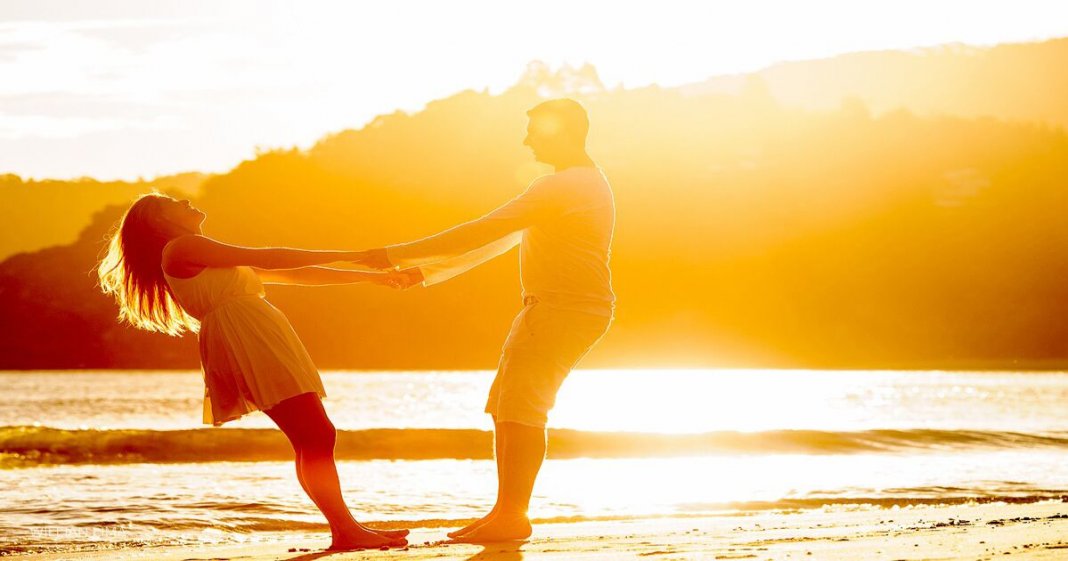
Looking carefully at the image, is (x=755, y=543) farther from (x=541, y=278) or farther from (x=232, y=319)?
(x=232, y=319)

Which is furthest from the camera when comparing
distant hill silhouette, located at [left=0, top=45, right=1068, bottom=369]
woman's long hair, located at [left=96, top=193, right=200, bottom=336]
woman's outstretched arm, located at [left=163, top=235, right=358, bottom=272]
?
distant hill silhouette, located at [left=0, top=45, right=1068, bottom=369]

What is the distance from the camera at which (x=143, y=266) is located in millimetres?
5402

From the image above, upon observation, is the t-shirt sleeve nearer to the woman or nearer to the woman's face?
the woman

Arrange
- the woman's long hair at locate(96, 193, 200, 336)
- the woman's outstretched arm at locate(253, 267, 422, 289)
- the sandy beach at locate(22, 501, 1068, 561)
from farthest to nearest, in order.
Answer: the woman's outstretched arm at locate(253, 267, 422, 289), the woman's long hair at locate(96, 193, 200, 336), the sandy beach at locate(22, 501, 1068, 561)

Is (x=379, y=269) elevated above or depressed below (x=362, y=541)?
above

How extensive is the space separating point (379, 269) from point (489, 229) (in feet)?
2.20

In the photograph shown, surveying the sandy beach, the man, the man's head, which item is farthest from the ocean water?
the man's head

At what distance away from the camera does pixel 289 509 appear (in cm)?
888

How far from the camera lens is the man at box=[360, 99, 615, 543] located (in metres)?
5.25

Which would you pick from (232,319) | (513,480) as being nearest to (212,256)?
(232,319)

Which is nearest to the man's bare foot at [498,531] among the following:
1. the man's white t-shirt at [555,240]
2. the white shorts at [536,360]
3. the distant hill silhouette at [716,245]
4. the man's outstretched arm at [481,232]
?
the white shorts at [536,360]

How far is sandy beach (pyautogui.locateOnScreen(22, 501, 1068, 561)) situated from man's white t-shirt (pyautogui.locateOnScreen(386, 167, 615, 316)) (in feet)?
3.77

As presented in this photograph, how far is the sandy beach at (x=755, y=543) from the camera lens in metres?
4.63

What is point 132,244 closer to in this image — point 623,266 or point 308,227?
point 623,266
